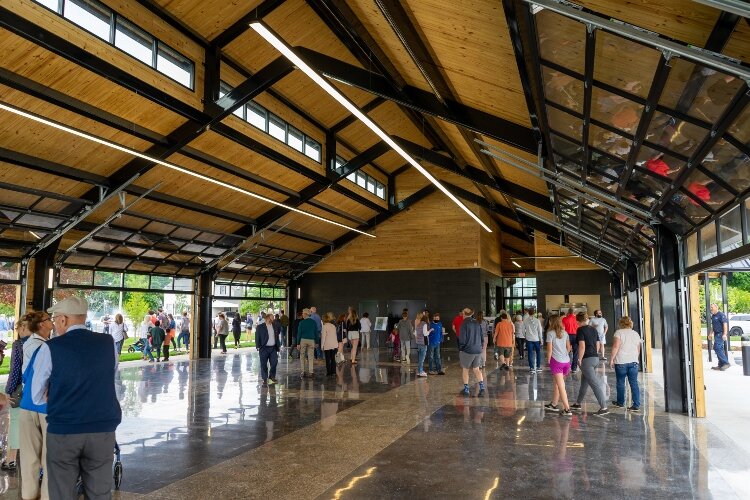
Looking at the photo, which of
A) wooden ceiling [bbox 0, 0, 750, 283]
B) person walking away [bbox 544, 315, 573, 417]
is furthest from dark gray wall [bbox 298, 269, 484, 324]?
person walking away [bbox 544, 315, 573, 417]

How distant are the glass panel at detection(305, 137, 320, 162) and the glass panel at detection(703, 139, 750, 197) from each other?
1139 centimetres

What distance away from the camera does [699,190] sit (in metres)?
5.84

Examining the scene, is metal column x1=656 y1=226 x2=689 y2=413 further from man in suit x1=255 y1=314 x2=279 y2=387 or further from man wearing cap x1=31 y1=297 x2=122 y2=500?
man wearing cap x1=31 y1=297 x2=122 y2=500

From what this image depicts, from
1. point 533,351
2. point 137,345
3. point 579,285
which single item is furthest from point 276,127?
point 579,285

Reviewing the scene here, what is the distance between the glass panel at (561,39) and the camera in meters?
3.84

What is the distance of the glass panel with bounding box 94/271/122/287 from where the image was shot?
47.7 feet

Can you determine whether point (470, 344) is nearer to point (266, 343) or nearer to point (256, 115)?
point (266, 343)

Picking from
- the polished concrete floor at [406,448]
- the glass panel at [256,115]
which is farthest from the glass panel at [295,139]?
the polished concrete floor at [406,448]

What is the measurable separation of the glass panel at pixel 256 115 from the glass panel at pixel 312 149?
2175mm

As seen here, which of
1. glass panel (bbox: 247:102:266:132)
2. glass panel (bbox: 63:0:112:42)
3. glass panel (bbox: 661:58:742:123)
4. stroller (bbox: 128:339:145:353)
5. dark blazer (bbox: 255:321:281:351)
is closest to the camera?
glass panel (bbox: 661:58:742:123)

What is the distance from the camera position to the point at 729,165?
15.6 feet

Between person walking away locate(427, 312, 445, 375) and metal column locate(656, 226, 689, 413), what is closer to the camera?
metal column locate(656, 226, 689, 413)

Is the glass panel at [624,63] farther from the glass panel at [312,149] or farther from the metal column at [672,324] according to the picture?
the glass panel at [312,149]

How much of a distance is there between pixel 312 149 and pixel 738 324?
21.5 metres
